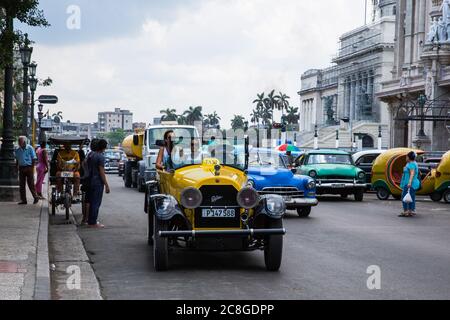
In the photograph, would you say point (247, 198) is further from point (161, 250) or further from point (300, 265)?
point (300, 265)

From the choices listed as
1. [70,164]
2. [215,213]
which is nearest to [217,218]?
[215,213]

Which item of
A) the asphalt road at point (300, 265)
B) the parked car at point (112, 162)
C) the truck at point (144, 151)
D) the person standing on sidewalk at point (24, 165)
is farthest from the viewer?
the parked car at point (112, 162)

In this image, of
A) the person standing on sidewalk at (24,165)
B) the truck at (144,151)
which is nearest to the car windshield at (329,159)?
the truck at (144,151)

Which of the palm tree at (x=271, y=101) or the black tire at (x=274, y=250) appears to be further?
the palm tree at (x=271, y=101)

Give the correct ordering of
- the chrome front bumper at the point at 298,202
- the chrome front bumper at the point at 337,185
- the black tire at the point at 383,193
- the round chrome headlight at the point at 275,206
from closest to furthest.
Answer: the round chrome headlight at the point at 275,206, the chrome front bumper at the point at 298,202, the chrome front bumper at the point at 337,185, the black tire at the point at 383,193

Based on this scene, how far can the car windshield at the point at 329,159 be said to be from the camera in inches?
1164

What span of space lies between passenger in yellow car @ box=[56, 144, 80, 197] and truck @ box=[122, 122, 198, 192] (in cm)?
835

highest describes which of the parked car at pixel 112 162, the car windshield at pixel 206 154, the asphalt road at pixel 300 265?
the car windshield at pixel 206 154

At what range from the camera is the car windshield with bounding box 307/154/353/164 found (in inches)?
1164

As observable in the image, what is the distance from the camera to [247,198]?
11.5 metres

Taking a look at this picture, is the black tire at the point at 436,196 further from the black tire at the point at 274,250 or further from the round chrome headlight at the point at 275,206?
the black tire at the point at 274,250

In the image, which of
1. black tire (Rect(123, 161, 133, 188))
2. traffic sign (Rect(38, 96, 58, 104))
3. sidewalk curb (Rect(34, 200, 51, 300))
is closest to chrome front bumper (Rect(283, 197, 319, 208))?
sidewalk curb (Rect(34, 200, 51, 300))

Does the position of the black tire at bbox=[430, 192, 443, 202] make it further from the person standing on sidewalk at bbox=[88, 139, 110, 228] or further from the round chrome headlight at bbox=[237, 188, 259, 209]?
the round chrome headlight at bbox=[237, 188, 259, 209]
